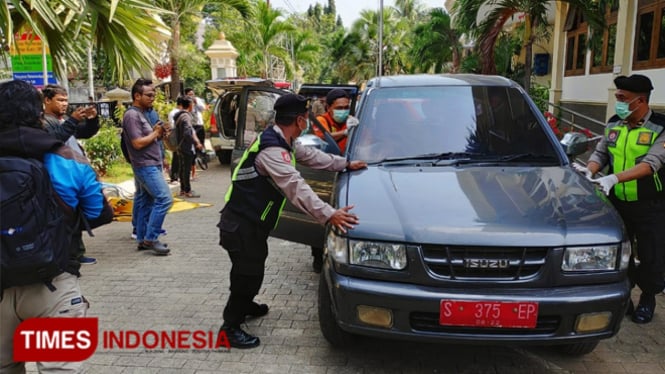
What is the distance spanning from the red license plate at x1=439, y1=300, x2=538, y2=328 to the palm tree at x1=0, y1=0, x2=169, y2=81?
3.94 m

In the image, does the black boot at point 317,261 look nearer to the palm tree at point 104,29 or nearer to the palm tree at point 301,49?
the palm tree at point 104,29

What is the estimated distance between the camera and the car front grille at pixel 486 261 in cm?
262

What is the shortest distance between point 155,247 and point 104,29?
92.7 inches

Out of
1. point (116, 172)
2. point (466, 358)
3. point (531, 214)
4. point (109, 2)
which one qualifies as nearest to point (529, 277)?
point (531, 214)

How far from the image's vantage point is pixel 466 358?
3.35 meters

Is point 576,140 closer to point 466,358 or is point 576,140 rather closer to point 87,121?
point 466,358

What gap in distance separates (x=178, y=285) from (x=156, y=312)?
62 centimetres

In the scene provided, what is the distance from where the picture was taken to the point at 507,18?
33.8ft

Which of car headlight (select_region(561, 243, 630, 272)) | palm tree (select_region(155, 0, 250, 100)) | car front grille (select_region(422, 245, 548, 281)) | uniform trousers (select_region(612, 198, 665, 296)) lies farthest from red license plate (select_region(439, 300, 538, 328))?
palm tree (select_region(155, 0, 250, 100))

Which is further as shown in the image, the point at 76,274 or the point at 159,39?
the point at 159,39

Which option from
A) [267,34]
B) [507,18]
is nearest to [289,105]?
[507,18]

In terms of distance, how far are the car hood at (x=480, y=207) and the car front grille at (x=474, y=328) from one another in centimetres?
40

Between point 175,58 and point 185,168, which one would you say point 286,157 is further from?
point 175,58

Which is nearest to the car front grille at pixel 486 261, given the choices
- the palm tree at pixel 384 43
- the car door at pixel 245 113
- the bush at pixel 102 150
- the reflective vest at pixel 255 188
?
the reflective vest at pixel 255 188
